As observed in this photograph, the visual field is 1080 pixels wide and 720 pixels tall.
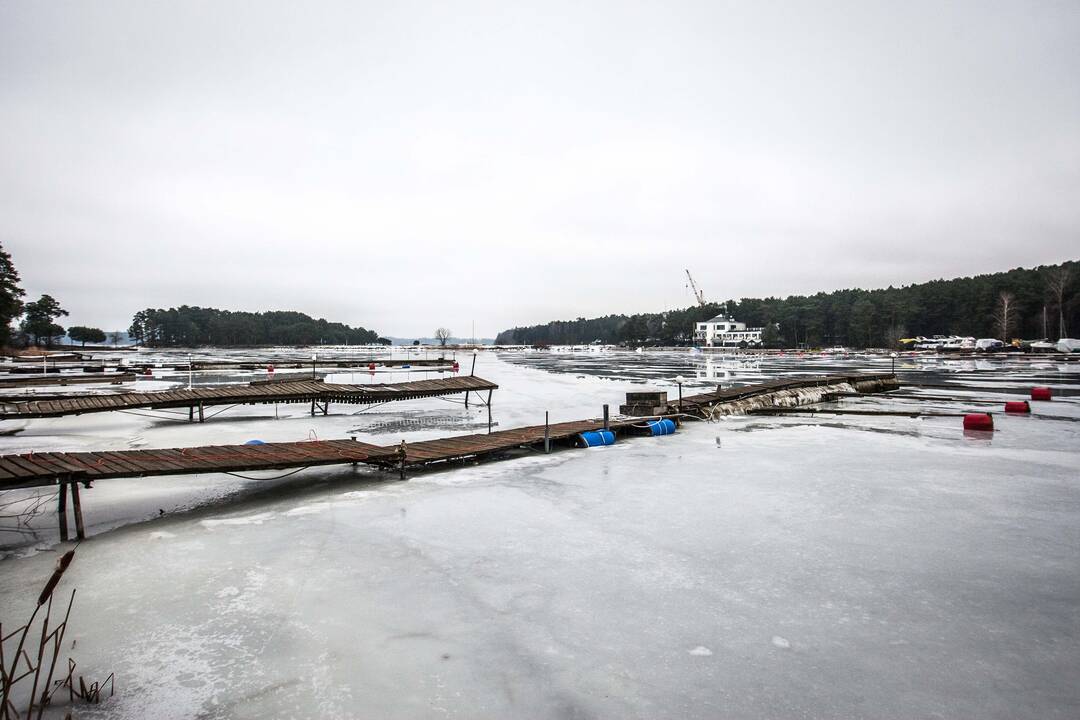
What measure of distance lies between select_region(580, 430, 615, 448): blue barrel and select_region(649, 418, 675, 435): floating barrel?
192cm

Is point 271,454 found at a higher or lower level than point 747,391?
higher

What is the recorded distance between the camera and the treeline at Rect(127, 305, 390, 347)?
148000 millimetres

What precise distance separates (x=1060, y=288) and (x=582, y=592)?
102m

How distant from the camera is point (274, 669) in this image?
14.4ft

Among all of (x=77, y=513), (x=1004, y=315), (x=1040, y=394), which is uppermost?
(x=1004, y=315)

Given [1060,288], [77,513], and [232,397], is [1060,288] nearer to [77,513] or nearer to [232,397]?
[232,397]

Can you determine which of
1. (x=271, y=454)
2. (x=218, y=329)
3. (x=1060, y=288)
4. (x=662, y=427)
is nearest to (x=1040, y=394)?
(x=662, y=427)

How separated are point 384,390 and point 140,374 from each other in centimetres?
2552

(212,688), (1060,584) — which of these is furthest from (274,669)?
(1060,584)

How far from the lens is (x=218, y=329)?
151125 millimetres

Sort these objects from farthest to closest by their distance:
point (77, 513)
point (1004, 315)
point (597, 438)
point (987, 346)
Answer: point (1004, 315)
point (987, 346)
point (597, 438)
point (77, 513)

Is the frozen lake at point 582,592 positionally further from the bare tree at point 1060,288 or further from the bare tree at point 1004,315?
the bare tree at point 1060,288

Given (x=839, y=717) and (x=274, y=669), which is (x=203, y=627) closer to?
(x=274, y=669)

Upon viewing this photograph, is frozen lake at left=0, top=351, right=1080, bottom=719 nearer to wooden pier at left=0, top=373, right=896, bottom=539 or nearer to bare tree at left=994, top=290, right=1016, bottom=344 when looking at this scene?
wooden pier at left=0, top=373, right=896, bottom=539
